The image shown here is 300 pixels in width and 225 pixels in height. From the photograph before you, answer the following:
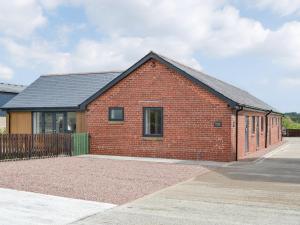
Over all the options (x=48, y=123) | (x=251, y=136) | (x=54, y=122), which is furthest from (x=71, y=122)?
(x=251, y=136)

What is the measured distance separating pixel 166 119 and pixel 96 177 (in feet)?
23.9

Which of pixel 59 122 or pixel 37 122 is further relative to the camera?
pixel 37 122

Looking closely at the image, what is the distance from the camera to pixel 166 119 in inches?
790

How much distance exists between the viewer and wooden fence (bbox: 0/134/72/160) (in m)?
18.7

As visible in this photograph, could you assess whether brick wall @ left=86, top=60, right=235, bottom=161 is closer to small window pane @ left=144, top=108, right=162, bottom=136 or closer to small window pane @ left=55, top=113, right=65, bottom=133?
small window pane @ left=144, top=108, right=162, bottom=136

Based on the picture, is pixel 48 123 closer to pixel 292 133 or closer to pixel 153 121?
pixel 153 121

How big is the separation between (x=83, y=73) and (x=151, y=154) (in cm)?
955

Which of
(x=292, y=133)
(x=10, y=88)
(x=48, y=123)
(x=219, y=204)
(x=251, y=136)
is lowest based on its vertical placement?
(x=219, y=204)

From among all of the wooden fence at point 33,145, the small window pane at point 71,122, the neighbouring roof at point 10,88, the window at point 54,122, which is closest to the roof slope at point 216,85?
the wooden fence at point 33,145

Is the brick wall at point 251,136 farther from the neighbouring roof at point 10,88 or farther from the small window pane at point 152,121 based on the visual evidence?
the neighbouring roof at point 10,88

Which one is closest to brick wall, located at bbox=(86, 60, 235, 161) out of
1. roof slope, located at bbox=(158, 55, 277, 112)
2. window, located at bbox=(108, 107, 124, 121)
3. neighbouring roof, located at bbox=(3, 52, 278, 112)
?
window, located at bbox=(108, 107, 124, 121)

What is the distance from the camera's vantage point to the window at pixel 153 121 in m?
20.3

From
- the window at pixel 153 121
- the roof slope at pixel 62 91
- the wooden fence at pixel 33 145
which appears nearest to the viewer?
the wooden fence at pixel 33 145

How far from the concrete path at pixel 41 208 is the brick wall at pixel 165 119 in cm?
1018
